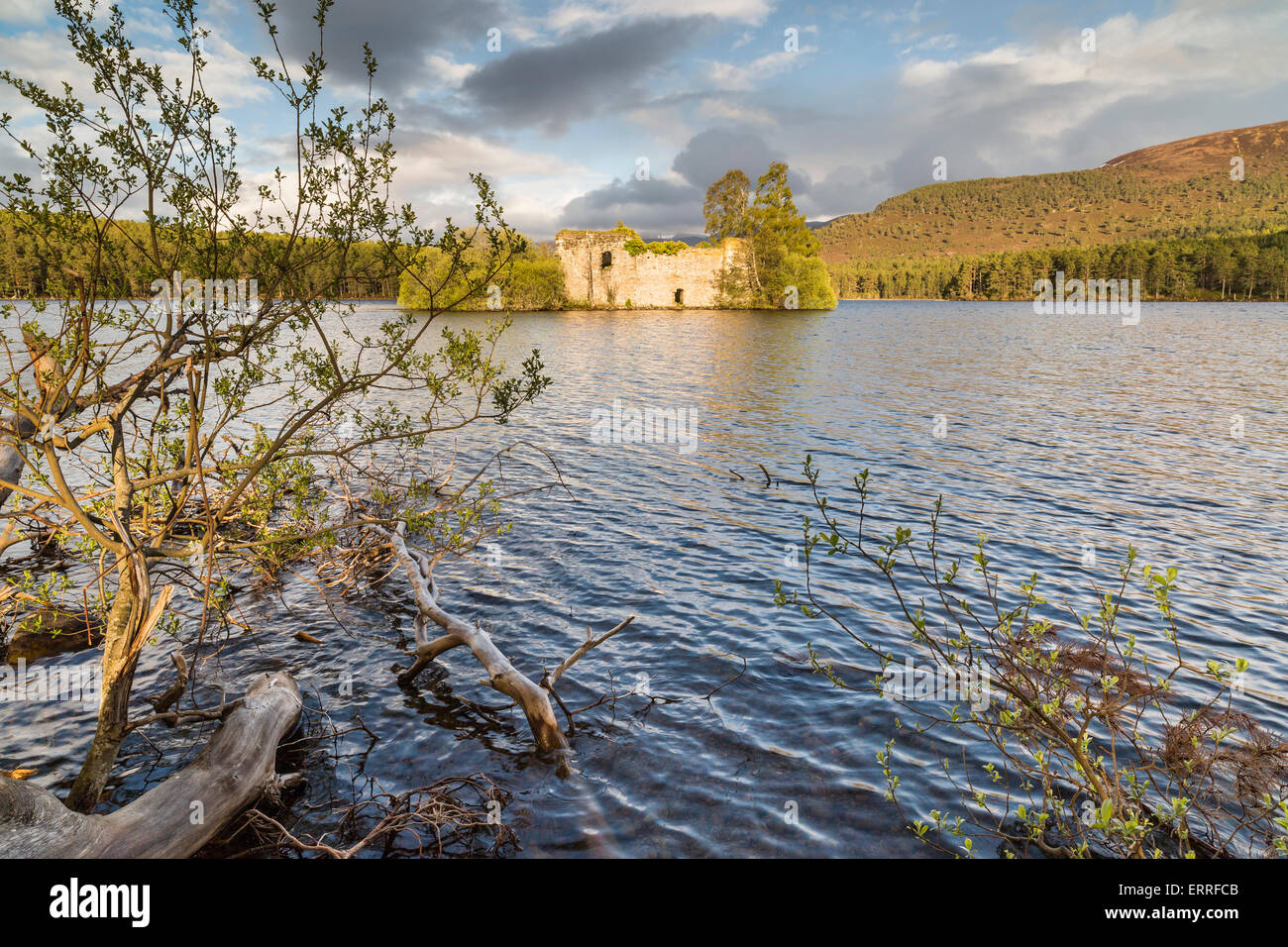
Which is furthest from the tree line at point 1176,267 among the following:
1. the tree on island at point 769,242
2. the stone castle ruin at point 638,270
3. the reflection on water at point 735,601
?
the reflection on water at point 735,601

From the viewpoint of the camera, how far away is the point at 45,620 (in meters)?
8.55

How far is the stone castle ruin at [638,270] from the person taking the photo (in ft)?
316

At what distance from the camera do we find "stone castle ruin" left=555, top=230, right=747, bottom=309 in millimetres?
96250

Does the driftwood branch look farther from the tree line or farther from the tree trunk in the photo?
the tree line

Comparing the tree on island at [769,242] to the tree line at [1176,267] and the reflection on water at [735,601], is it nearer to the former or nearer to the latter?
the reflection on water at [735,601]

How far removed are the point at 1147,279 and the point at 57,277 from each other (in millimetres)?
180323

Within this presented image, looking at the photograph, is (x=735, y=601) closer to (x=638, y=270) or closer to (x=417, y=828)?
(x=417, y=828)

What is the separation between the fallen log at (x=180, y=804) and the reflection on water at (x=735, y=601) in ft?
2.02

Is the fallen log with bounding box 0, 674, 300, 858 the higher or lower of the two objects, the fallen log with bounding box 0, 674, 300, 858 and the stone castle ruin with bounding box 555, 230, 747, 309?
the lower

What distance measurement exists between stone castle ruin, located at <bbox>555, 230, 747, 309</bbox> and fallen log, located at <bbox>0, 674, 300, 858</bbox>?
3766 inches

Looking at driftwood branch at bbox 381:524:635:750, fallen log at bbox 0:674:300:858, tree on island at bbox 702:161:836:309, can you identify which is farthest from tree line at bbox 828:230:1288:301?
fallen log at bbox 0:674:300:858

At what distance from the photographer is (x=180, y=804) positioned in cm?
485

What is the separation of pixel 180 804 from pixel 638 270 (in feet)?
329
